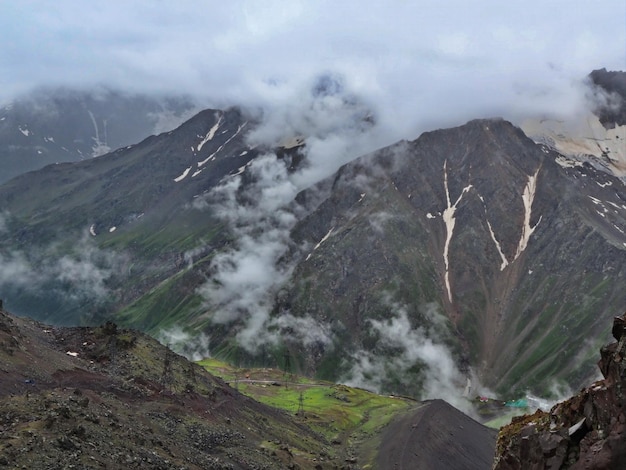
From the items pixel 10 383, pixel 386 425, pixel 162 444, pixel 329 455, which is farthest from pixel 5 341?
pixel 386 425

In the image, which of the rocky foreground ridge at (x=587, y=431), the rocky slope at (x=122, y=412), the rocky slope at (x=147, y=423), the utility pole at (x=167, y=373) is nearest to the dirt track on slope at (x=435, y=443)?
the rocky slope at (x=147, y=423)

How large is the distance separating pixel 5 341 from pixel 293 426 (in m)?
84.3

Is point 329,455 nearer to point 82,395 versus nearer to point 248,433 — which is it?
point 248,433

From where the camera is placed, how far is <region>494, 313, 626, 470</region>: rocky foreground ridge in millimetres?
39172

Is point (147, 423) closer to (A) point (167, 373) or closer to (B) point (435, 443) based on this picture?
(A) point (167, 373)

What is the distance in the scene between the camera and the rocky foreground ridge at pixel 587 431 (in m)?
39.2

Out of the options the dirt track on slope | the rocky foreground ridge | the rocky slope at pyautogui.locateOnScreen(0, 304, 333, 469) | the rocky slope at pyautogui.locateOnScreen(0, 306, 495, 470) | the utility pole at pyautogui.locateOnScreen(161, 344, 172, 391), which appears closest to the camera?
the rocky foreground ridge

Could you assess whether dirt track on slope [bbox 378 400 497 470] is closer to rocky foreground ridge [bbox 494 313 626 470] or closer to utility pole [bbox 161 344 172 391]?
utility pole [bbox 161 344 172 391]

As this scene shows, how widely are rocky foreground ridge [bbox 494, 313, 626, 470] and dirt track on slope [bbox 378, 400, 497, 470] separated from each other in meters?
105

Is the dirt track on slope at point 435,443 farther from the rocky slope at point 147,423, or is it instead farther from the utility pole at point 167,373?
the utility pole at point 167,373

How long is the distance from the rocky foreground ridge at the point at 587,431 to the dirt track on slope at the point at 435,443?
344 feet

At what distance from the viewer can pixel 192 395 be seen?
121562 millimetres

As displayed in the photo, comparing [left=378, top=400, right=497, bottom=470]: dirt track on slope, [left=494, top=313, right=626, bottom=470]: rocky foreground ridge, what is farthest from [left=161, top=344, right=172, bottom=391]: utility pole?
[left=494, top=313, right=626, bottom=470]: rocky foreground ridge

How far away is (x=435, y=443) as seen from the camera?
16562cm
